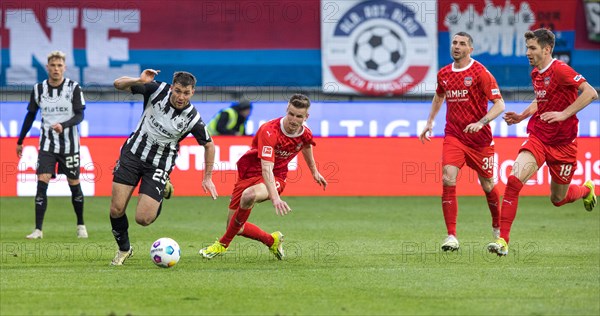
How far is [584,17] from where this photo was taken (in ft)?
70.4

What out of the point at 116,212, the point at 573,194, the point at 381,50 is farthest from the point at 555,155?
the point at 381,50

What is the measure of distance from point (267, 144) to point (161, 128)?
978mm

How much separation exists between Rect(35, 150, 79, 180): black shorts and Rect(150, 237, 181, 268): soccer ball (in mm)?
4034

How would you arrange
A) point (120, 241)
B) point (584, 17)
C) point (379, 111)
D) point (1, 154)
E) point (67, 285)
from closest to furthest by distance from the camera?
point (67, 285)
point (120, 241)
point (1, 154)
point (379, 111)
point (584, 17)

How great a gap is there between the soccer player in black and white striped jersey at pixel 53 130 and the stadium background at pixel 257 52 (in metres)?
6.65

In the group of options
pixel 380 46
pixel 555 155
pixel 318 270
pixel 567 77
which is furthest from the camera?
pixel 380 46

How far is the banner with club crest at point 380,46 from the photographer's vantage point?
21125 mm

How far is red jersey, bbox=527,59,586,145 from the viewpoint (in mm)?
9906

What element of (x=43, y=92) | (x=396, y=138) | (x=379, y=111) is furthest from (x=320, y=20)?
(x=43, y=92)

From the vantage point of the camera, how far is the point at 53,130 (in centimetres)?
1269

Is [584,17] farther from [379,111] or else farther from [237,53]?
[237,53]

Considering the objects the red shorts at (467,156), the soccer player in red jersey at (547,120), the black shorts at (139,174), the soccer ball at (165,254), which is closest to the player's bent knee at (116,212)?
the black shorts at (139,174)

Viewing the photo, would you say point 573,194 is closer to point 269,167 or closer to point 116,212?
point 269,167

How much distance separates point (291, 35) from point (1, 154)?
6.48m
